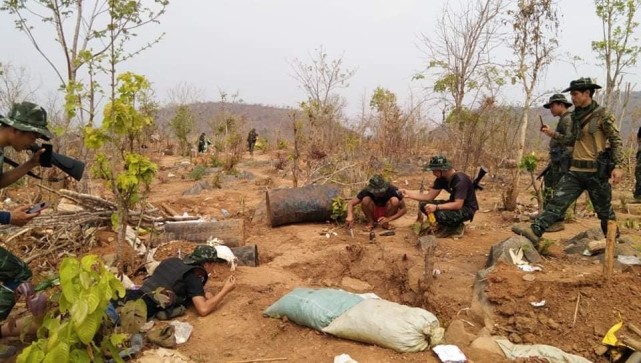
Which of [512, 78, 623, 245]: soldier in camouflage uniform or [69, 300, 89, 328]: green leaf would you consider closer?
[69, 300, 89, 328]: green leaf

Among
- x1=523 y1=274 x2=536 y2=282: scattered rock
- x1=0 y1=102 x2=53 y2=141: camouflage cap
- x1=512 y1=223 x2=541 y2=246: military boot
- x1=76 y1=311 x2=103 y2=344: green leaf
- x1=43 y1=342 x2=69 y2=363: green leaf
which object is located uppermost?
x1=0 y1=102 x2=53 y2=141: camouflage cap

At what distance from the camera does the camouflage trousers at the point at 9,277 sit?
8.46ft

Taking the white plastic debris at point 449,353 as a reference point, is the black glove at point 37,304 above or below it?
above

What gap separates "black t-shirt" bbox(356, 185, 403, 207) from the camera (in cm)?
565

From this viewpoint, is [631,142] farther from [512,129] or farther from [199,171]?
[199,171]

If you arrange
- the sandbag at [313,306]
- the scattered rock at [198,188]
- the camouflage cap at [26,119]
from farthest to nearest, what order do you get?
the scattered rock at [198,188] → the sandbag at [313,306] → the camouflage cap at [26,119]

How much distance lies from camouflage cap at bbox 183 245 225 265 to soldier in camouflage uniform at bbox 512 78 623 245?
9.19 ft

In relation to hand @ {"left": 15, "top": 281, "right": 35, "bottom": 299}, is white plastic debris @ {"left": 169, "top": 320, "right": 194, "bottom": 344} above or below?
below

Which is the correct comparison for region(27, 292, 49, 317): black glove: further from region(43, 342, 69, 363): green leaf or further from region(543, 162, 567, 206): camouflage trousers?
region(543, 162, 567, 206): camouflage trousers

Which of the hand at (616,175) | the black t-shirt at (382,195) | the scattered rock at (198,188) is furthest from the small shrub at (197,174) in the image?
the hand at (616,175)

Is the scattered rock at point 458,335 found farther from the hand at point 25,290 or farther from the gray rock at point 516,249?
the hand at point 25,290

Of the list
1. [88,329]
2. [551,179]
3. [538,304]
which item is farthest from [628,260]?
[88,329]

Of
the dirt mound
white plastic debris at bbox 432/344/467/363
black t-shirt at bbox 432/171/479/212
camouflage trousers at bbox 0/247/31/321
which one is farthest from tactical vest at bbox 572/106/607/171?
camouflage trousers at bbox 0/247/31/321

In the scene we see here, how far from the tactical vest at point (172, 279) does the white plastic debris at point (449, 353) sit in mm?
1865
